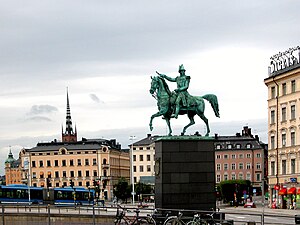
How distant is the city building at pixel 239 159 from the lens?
160m

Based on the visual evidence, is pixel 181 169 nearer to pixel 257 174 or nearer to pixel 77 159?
pixel 257 174

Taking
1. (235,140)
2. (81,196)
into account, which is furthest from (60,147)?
(81,196)

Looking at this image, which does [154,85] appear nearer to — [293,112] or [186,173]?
[186,173]

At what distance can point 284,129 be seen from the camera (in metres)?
78.9

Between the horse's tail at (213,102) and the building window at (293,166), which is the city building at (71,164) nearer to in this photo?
the building window at (293,166)

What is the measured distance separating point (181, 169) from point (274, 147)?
4602cm

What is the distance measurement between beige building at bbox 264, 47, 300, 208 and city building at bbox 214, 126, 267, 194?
76697 millimetres

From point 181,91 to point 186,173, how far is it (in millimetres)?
5026

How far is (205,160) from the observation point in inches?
1503

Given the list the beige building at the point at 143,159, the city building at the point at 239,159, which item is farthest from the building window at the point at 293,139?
the beige building at the point at 143,159

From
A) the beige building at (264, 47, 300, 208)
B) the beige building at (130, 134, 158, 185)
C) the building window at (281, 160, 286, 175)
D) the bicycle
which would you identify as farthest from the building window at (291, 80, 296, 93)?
the beige building at (130, 134, 158, 185)

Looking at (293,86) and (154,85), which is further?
(293,86)

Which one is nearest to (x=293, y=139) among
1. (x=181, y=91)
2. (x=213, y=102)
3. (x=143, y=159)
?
(x=213, y=102)

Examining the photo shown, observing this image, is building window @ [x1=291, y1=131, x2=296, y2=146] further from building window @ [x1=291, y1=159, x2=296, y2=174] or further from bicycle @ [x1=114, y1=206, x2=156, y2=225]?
bicycle @ [x1=114, y1=206, x2=156, y2=225]
